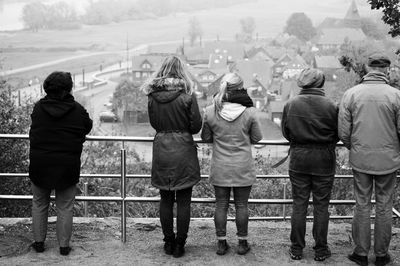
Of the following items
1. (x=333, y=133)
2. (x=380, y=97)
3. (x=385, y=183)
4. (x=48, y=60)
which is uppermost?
(x=380, y=97)

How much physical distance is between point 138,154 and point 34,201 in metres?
8.44

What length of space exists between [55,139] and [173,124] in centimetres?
80

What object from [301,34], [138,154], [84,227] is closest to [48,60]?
[301,34]

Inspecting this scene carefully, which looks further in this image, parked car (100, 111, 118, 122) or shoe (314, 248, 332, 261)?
parked car (100, 111, 118, 122)

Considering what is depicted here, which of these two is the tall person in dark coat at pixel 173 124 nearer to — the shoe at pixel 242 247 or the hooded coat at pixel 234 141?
the hooded coat at pixel 234 141

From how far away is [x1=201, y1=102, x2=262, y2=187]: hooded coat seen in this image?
385 cm

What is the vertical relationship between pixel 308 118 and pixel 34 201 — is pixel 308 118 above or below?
above

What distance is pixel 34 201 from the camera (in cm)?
397

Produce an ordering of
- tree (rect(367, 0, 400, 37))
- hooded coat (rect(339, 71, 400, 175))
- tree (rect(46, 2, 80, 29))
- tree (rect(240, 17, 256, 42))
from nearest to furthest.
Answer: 1. hooded coat (rect(339, 71, 400, 175))
2. tree (rect(367, 0, 400, 37))
3. tree (rect(46, 2, 80, 29))
4. tree (rect(240, 17, 256, 42))

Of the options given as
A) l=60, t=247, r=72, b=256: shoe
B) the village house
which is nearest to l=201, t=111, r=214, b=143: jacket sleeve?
l=60, t=247, r=72, b=256: shoe

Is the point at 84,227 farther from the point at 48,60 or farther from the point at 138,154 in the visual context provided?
the point at 48,60

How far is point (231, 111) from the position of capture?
151 inches

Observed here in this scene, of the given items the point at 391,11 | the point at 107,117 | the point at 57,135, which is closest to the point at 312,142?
the point at 57,135

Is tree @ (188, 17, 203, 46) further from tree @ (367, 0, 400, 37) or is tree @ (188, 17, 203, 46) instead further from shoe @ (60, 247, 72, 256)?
shoe @ (60, 247, 72, 256)
